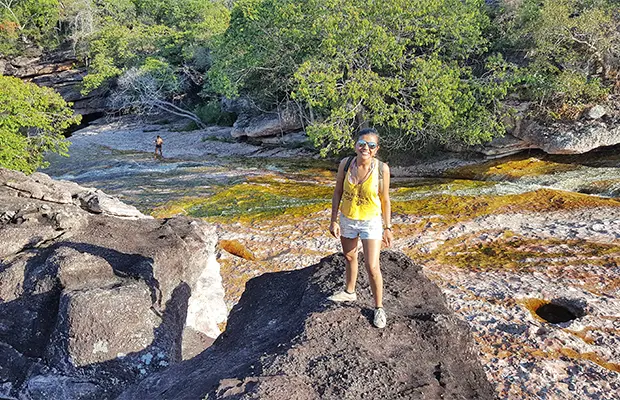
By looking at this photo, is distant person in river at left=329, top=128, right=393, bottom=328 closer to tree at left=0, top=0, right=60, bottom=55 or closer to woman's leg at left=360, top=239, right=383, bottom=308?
woman's leg at left=360, top=239, right=383, bottom=308

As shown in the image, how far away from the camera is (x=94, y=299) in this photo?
5.28 metres

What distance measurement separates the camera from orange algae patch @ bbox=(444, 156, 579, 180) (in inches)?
619

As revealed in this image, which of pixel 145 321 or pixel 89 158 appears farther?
pixel 89 158

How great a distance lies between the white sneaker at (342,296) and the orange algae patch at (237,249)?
5.39 meters

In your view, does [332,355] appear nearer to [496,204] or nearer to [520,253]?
[520,253]

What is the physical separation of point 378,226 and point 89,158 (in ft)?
84.8

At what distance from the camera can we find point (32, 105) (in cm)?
1662

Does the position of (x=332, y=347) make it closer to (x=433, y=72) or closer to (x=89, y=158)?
(x=433, y=72)

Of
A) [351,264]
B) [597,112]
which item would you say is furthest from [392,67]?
[351,264]

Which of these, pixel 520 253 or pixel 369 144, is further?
pixel 520 253

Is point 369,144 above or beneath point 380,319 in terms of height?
above

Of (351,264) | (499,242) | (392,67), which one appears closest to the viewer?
(351,264)

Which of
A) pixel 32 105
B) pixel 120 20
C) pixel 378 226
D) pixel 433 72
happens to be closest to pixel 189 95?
pixel 120 20

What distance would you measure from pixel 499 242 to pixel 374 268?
6373mm
